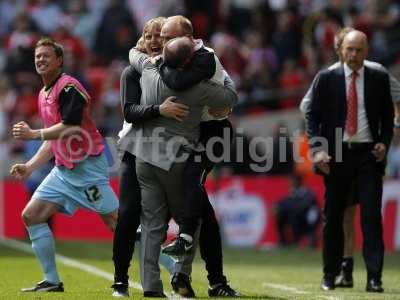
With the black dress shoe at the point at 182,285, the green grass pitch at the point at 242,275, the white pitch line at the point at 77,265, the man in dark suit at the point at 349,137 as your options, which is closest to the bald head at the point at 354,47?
the man in dark suit at the point at 349,137

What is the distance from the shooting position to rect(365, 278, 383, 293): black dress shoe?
37.8 feet

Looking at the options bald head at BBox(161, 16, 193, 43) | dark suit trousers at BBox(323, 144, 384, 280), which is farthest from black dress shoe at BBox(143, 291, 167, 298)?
dark suit trousers at BBox(323, 144, 384, 280)

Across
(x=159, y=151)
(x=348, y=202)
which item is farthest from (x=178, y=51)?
(x=348, y=202)

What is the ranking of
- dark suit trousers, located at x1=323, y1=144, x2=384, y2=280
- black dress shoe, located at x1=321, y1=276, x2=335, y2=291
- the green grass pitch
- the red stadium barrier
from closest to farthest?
the green grass pitch, dark suit trousers, located at x1=323, y1=144, x2=384, y2=280, black dress shoe, located at x1=321, y1=276, x2=335, y2=291, the red stadium barrier

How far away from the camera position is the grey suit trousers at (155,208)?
10.1m

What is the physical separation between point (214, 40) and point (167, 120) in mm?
15830

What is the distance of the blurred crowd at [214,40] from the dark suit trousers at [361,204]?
30.8ft

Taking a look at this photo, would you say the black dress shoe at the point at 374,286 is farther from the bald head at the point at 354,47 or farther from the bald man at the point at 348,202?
the bald head at the point at 354,47

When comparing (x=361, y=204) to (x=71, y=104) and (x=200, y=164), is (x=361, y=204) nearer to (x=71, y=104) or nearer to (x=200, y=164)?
(x=200, y=164)

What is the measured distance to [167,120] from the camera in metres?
→ 10.0

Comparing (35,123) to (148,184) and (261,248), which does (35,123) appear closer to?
(261,248)

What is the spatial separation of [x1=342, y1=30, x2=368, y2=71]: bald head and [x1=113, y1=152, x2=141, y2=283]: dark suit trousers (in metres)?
2.63

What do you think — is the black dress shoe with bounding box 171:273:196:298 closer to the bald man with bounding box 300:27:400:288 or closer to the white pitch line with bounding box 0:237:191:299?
the white pitch line with bounding box 0:237:191:299

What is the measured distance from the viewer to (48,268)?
432 inches
